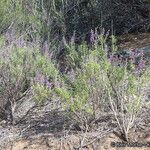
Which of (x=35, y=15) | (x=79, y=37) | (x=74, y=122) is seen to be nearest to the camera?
(x=74, y=122)

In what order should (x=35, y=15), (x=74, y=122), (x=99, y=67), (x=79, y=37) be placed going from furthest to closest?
(x=79, y=37), (x=35, y=15), (x=74, y=122), (x=99, y=67)

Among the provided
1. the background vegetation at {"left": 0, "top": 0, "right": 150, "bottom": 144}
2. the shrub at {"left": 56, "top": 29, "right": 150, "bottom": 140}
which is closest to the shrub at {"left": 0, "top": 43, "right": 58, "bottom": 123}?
the background vegetation at {"left": 0, "top": 0, "right": 150, "bottom": 144}

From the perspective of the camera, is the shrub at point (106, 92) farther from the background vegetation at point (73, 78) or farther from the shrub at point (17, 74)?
the shrub at point (17, 74)

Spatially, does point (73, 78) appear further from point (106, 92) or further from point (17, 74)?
point (17, 74)

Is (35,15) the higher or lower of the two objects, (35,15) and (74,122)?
the higher

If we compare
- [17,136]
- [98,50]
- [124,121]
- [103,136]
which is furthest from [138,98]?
[17,136]

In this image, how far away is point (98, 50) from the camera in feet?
15.2

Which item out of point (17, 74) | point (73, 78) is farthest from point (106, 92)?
point (17, 74)

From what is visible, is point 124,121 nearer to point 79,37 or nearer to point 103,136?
point 103,136

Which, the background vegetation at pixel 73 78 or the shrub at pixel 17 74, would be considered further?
the shrub at pixel 17 74

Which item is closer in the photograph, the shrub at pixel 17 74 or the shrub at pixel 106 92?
the shrub at pixel 106 92

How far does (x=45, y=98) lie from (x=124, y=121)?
96 centimetres

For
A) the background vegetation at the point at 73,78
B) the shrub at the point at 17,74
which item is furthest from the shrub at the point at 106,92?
the shrub at the point at 17,74

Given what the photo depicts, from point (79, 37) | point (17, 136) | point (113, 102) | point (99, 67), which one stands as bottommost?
point (17, 136)
